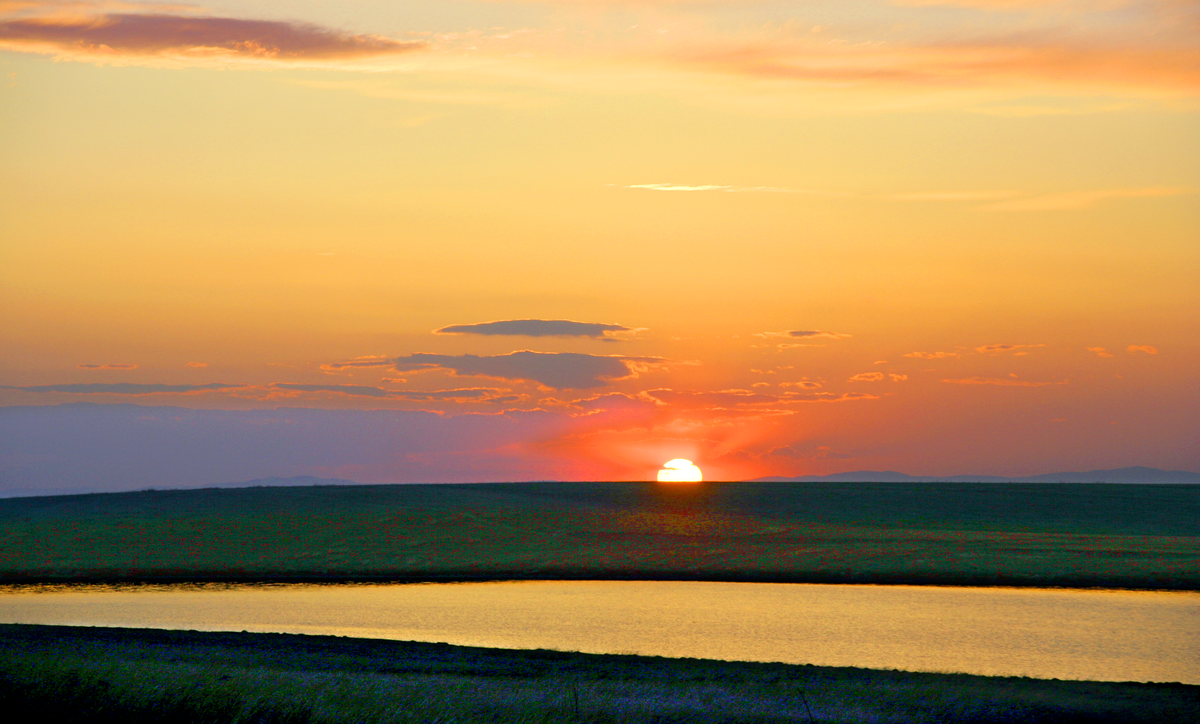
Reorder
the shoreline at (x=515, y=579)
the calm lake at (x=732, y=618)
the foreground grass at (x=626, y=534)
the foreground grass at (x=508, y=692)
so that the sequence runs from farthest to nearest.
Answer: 1. the foreground grass at (x=626, y=534)
2. the shoreline at (x=515, y=579)
3. the calm lake at (x=732, y=618)
4. the foreground grass at (x=508, y=692)

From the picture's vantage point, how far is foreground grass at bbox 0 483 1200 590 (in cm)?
4109

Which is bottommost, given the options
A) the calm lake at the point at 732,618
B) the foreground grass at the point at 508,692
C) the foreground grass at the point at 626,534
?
the foreground grass at the point at 626,534

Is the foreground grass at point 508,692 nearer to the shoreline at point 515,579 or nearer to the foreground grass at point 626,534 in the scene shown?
the shoreline at point 515,579

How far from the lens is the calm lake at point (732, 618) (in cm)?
2178

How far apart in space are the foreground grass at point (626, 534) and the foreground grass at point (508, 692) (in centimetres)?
2201

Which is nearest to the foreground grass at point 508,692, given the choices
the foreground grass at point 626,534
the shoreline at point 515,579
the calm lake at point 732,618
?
the calm lake at point 732,618

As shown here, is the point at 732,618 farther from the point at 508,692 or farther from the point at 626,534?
the point at 626,534

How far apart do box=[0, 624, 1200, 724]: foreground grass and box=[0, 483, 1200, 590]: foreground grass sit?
867 inches

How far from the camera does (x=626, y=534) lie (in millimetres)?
54125

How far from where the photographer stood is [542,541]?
50.9 meters

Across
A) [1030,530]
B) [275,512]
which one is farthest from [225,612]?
[1030,530]

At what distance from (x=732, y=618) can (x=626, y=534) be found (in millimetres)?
26386

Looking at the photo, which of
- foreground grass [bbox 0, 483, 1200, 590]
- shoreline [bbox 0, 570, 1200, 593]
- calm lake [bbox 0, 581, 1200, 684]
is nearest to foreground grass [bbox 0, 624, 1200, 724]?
calm lake [bbox 0, 581, 1200, 684]

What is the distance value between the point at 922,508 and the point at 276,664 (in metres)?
55.0
